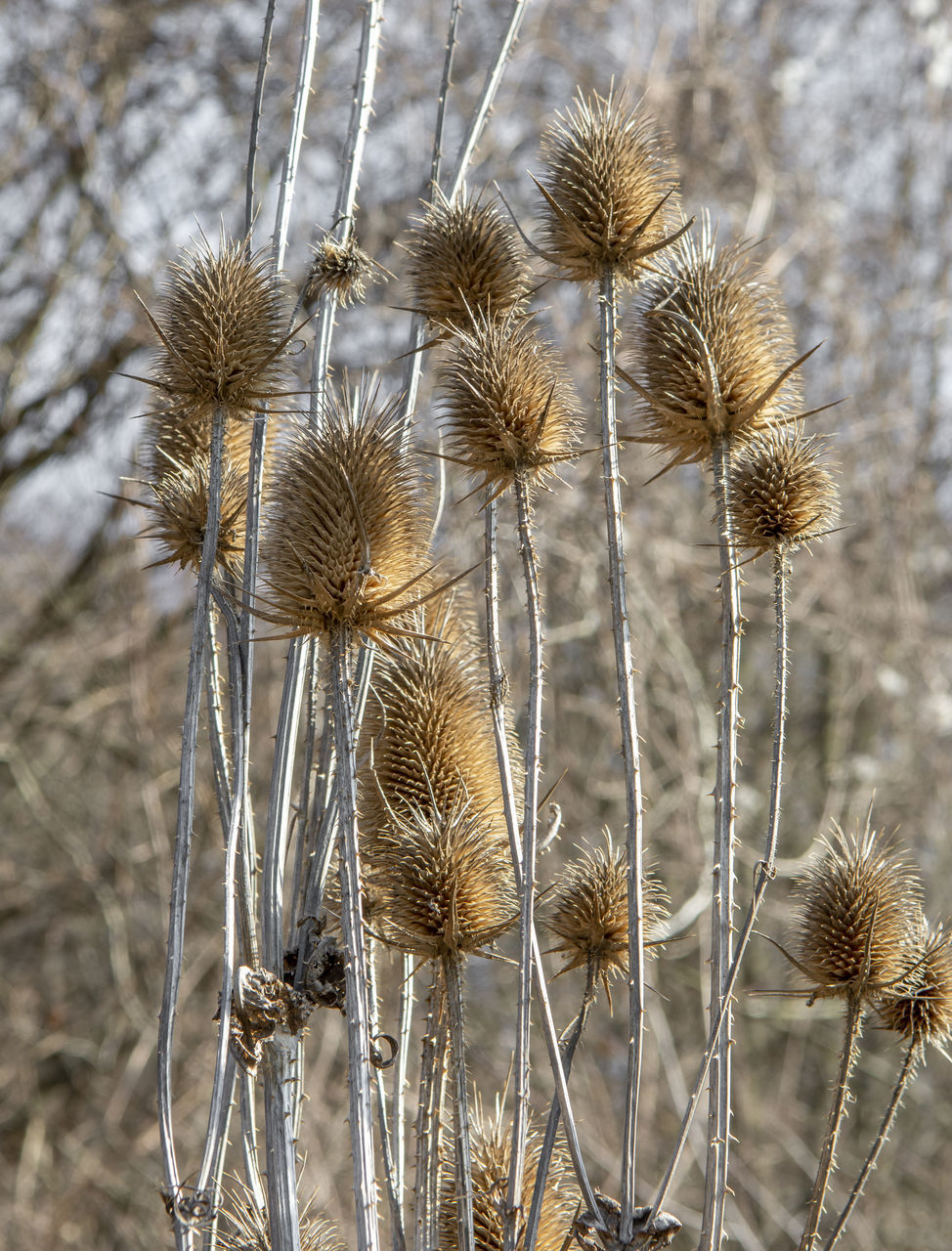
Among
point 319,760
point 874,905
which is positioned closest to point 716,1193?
point 874,905

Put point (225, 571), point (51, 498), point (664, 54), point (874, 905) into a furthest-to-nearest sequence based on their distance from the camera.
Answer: point (51, 498) < point (664, 54) < point (225, 571) < point (874, 905)

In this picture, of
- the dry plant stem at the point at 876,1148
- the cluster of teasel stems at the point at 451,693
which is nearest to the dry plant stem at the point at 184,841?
the cluster of teasel stems at the point at 451,693

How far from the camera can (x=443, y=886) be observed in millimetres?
1547

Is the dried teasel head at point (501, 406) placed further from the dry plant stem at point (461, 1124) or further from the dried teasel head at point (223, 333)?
the dry plant stem at point (461, 1124)

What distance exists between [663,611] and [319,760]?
475cm

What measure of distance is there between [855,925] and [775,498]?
59 cm

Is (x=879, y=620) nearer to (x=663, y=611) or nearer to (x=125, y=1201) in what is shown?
(x=663, y=611)

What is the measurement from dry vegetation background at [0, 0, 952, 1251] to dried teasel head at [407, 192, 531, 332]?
3595 mm

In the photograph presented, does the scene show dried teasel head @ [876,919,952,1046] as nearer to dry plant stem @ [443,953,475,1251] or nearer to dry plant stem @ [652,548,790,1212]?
dry plant stem @ [652,548,790,1212]

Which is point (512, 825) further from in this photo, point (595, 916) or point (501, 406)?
point (501, 406)

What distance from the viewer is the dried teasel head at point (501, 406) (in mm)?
1583

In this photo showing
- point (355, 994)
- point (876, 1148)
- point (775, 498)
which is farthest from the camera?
point (775, 498)

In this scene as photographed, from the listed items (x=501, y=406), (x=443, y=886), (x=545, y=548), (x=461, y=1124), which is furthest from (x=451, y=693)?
(x=545, y=548)

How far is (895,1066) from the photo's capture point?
789 centimetres
